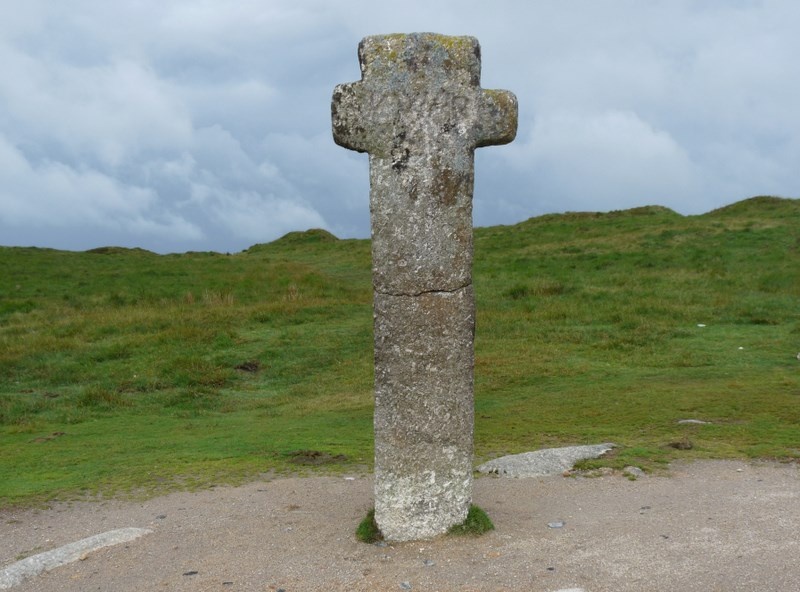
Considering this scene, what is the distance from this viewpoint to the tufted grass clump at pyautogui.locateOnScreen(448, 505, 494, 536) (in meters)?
8.77

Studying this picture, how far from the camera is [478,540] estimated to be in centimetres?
865

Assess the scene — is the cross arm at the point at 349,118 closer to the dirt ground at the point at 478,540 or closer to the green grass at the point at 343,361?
the dirt ground at the point at 478,540

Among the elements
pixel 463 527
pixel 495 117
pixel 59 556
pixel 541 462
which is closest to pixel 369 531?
pixel 463 527

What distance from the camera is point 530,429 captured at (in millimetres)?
14992

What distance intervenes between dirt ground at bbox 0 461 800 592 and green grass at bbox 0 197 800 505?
45.5 inches

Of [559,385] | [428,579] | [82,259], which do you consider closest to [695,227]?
[559,385]

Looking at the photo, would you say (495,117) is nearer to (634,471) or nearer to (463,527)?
(463,527)

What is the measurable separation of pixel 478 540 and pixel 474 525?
21 centimetres

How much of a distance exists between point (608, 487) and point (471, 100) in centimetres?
509

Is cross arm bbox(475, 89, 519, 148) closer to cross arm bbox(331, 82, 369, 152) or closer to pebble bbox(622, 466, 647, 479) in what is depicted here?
cross arm bbox(331, 82, 369, 152)

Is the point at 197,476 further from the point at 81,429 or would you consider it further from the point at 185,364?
the point at 185,364

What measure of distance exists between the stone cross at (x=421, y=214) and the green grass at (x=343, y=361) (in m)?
4.16

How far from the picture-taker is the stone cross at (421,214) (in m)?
8.41

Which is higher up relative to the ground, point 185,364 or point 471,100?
point 471,100
